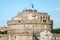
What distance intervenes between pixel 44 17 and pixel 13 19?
459 centimetres

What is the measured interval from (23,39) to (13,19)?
Answer: 10.4 metres

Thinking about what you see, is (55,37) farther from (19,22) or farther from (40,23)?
(19,22)

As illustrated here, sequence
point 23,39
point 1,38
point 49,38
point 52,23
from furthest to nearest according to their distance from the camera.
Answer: point 52,23 → point 1,38 → point 49,38 → point 23,39

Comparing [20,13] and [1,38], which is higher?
[20,13]

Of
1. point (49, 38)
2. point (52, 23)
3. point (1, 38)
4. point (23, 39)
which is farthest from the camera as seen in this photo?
point (52, 23)

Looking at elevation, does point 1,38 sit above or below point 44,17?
below

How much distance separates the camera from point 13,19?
40375 mm

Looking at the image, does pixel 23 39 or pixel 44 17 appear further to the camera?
pixel 44 17

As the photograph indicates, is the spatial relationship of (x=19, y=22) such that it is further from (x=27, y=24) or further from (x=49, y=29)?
(x=49, y=29)

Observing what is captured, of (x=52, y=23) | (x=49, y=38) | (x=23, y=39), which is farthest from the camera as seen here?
(x=52, y=23)

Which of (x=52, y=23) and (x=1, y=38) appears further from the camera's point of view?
(x=52, y=23)

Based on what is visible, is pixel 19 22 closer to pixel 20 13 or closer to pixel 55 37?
pixel 20 13

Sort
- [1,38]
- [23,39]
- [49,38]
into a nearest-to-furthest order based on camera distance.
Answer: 1. [23,39]
2. [49,38]
3. [1,38]

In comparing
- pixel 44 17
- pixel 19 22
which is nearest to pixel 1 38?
pixel 19 22
